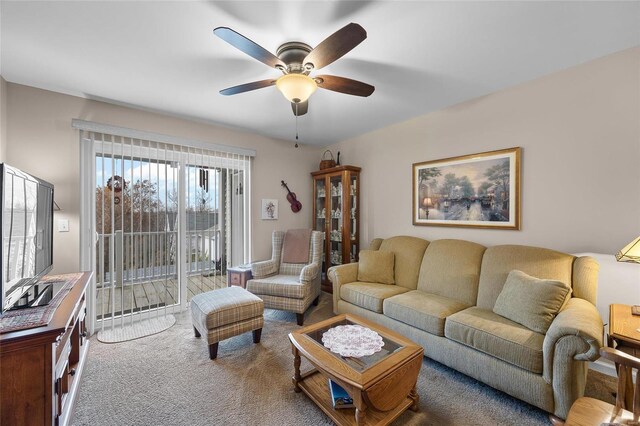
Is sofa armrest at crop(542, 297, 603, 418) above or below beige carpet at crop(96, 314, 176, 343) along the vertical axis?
above

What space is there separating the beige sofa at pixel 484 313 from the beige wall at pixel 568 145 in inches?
10.7

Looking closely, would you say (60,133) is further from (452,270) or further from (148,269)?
(452,270)

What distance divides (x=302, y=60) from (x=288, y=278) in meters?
2.42

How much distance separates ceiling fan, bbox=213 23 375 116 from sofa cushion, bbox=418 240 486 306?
6.09 ft

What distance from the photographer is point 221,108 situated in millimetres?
2932

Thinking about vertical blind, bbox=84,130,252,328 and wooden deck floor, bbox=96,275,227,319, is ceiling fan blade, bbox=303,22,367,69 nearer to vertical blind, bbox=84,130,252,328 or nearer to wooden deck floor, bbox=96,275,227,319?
vertical blind, bbox=84,130,252,328

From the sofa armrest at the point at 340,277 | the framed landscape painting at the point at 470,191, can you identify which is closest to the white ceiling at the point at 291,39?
the framed landscape painting at the point at 470,191

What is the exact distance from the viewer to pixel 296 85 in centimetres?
170

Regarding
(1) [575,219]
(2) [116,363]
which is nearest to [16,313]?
(2) [116,363]

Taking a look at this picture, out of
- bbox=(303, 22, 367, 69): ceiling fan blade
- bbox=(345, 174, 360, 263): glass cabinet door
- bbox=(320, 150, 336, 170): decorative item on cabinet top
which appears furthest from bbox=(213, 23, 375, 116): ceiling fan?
bbox=(320, 150, 336, 170): decorative item on cabinet top

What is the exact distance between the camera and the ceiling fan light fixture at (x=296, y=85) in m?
1.70

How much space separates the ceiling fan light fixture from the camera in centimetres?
170

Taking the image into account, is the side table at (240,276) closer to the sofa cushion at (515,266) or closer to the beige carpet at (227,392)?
the beige carpet at (227,392)

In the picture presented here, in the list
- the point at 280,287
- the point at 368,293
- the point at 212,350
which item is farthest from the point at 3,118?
the point at 368,293
